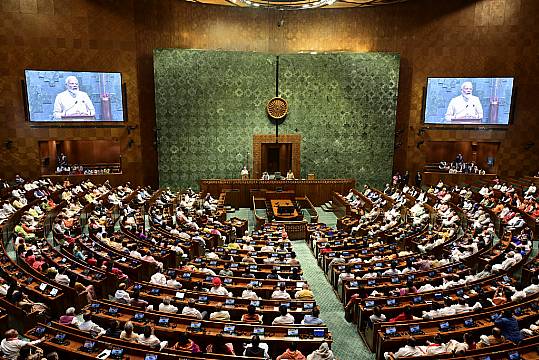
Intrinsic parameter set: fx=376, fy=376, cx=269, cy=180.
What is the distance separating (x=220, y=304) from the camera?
27.9 feet

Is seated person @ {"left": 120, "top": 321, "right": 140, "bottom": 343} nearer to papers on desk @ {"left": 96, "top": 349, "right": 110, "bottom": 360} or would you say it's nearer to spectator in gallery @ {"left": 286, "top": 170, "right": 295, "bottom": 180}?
papers on desk @ {"left": 96, "top": 349, "right": 110, "bottom": 360}

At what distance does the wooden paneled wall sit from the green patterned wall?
1.67 m

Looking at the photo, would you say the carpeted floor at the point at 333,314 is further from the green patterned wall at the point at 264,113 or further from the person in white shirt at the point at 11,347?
the green patterned wall at the point at 264,113

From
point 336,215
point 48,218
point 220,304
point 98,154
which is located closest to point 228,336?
point 220,304

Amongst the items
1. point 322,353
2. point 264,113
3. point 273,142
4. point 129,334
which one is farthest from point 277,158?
point 322,353

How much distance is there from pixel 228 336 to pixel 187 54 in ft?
68.4

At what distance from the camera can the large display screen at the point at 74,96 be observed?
885 inches

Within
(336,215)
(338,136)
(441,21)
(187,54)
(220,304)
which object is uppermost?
(441,21)

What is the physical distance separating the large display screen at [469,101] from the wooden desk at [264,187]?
8878 mm

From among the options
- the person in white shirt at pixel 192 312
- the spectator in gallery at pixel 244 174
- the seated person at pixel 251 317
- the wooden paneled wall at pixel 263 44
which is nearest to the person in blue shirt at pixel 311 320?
the seated person at pixel 251 317

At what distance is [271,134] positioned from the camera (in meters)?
25.8

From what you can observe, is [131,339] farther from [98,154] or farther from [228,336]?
[98,154]

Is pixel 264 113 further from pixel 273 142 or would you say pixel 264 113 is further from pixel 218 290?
pixel 218 290

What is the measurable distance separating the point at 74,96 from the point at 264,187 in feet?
42.4
